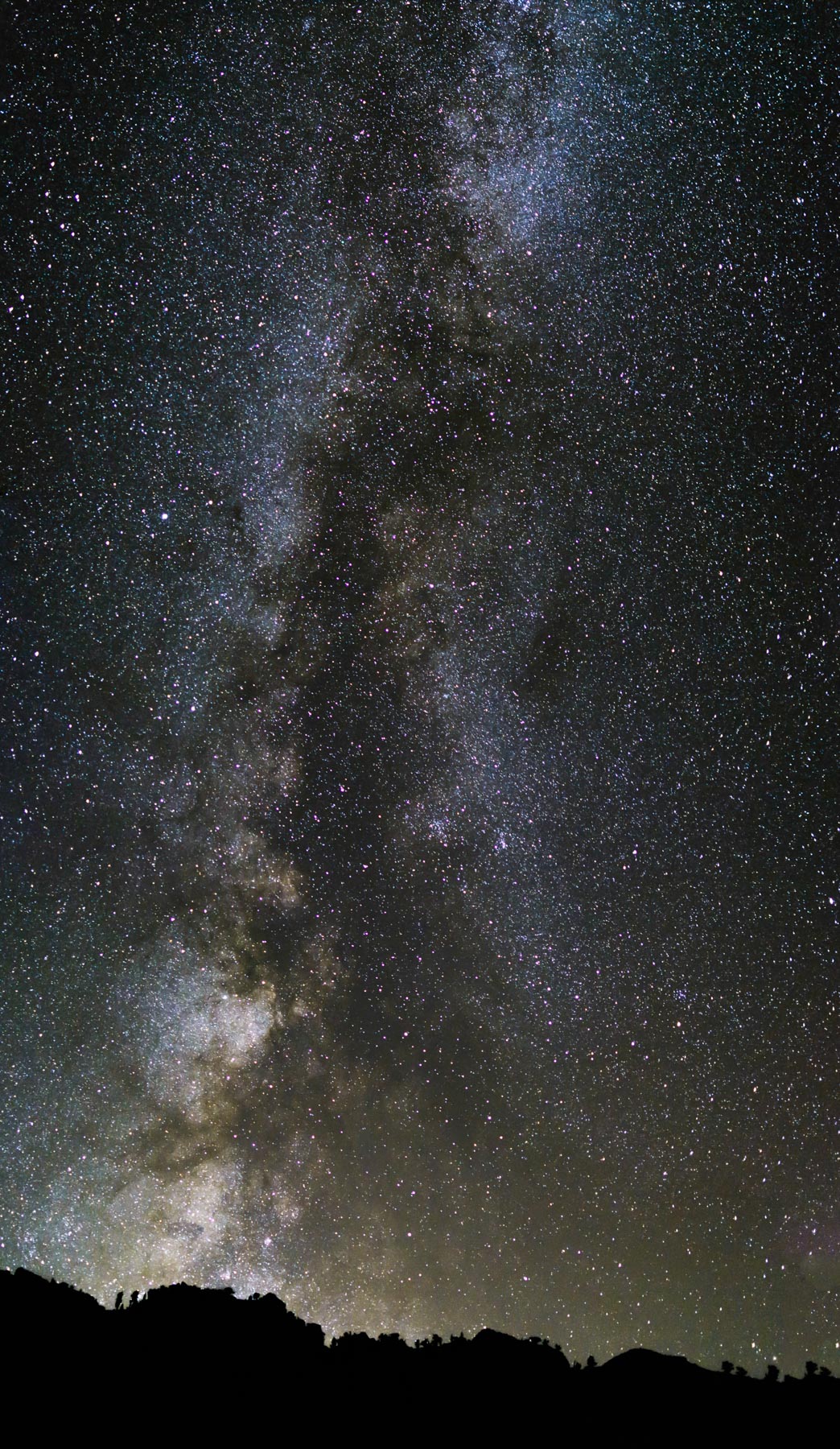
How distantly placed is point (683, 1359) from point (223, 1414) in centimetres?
1150

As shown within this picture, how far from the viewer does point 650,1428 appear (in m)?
17.5

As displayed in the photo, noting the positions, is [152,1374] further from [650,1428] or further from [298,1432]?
[650,1428]

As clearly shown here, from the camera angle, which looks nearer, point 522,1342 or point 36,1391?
point 36,1391

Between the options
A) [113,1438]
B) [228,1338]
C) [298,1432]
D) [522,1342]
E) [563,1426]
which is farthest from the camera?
[522,1342]

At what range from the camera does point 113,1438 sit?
14.7 metres

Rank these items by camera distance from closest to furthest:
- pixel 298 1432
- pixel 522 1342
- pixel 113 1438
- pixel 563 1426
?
pixel 113 1438 → pixel 298 1432 → pixel 563 1426 → pixel 522 1342

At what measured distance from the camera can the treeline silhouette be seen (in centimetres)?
1688

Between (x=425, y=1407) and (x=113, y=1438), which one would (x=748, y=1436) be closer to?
(x=425, y=1407)

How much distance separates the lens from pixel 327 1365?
63.9 feet

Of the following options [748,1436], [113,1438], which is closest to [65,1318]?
[113,1438]

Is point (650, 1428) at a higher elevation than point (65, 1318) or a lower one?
lower

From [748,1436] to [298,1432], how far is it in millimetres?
8842

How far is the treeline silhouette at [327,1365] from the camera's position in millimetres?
16875

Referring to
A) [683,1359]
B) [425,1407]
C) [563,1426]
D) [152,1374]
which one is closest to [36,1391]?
[152,1374]
